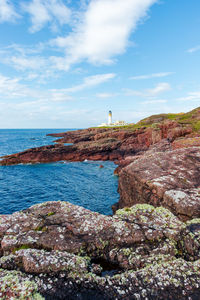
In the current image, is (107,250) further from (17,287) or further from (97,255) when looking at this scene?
(17,287)

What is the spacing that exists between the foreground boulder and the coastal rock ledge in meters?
1.25

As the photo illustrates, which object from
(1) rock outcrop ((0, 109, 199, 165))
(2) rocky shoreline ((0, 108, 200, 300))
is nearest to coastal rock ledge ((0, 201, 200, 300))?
(2) rocky shoreline ((0, 108, 200, 300))

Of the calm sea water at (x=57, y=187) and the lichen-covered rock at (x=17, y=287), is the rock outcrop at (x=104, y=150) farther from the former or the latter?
the lichen-covered rock at (x=17, y=287)

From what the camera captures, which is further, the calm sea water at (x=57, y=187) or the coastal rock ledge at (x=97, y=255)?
the calm sea water at (x=57, y=187)

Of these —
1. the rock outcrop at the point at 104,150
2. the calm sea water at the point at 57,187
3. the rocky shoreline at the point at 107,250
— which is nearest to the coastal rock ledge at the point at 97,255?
the rocky shoreline at the point at 107,250

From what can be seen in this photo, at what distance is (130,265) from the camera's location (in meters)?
7.91

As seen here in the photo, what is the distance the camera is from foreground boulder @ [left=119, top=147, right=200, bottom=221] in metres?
11.7

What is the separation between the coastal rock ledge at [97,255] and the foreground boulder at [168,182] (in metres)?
1.25

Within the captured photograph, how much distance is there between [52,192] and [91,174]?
1452 centimetres

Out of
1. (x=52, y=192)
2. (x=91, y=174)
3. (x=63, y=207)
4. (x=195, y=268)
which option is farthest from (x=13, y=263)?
(x=91, y=174)

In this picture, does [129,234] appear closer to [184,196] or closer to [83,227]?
[83,227]

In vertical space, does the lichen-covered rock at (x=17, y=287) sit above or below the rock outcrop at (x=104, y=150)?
above

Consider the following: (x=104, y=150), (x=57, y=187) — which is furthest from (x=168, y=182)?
(x=104, y=150)

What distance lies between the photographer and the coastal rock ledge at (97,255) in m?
6.50
